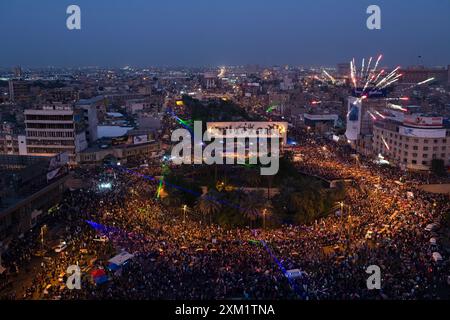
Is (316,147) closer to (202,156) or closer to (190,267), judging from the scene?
(202,156)

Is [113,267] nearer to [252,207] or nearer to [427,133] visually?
[252,207]

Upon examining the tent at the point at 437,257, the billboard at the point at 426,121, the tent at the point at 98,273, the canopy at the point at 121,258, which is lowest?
the tent at the point at 437,257

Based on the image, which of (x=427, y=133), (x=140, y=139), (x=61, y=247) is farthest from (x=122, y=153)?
(x=427, y=133)

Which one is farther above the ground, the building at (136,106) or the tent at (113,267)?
the building at (136,106)

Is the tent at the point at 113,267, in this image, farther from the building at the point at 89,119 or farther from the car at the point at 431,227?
the building at the point at 89,119

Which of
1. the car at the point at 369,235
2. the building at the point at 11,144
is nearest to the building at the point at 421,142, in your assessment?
the car at the point at 369,235

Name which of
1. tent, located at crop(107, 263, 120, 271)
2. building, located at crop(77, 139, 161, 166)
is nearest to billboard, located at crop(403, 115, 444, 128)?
building, located at crop(77, 139, 161, 166)

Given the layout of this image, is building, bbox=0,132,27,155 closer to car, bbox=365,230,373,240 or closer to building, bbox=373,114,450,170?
car, bbox=365,230,373,240
